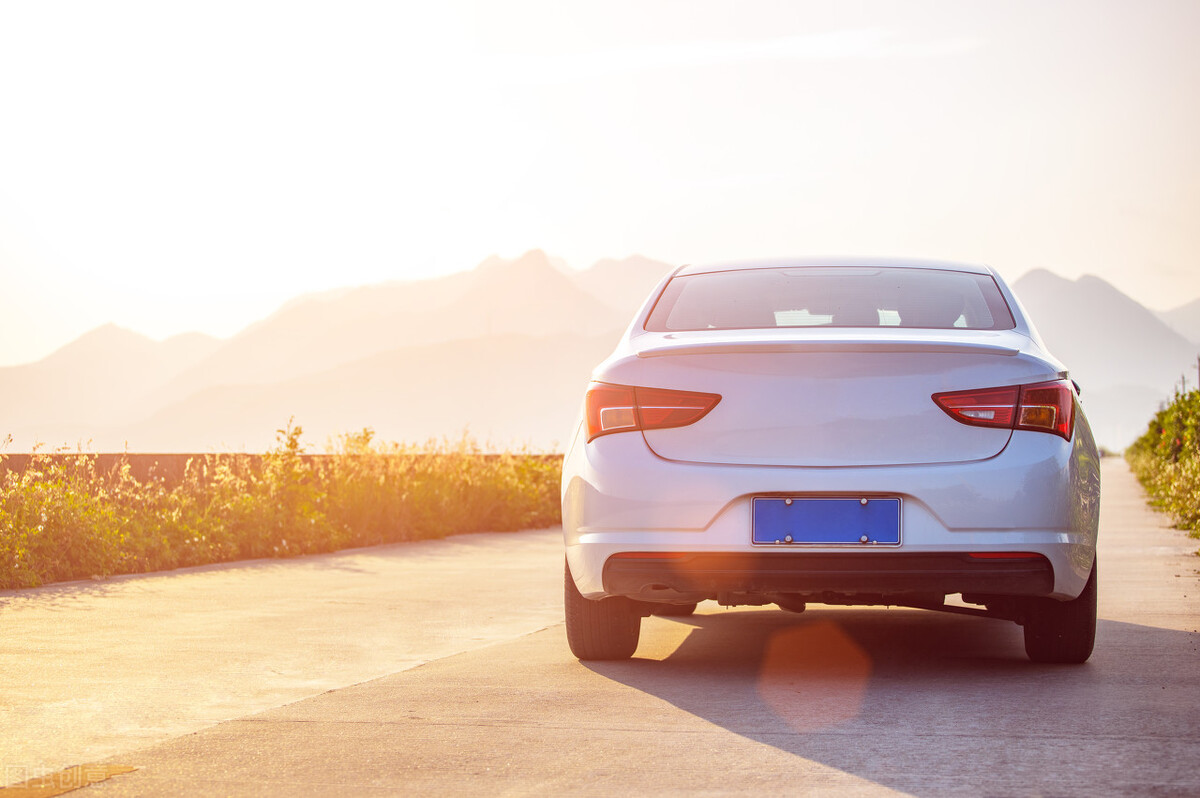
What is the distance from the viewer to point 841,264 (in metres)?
6.26

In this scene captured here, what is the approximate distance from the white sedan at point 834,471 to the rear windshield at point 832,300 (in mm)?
369

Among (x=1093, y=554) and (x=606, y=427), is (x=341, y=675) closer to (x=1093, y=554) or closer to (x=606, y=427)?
(x=606, y=427)

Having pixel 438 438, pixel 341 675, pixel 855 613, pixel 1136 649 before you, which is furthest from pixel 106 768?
pixel 438 438

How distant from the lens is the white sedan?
16.1ft

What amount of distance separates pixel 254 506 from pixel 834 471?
26.9ft

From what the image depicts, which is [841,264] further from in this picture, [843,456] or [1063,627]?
[1063,627]

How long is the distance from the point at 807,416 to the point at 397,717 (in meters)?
1.86

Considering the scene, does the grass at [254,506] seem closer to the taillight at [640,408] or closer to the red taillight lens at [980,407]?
the taillight at [640,408]

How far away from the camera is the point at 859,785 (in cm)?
370

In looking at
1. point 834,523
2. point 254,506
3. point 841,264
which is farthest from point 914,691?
point 254,506

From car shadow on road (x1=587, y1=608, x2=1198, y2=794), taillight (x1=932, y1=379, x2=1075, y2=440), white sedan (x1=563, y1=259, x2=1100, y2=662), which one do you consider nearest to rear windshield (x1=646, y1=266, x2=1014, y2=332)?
white sedan (x1=563, y1=259, x2=1100, y2=662)

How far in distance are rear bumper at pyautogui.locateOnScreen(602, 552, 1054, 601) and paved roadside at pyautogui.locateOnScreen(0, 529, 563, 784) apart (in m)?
1.70

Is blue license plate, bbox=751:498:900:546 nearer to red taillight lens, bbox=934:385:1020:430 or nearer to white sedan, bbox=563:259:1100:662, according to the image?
white sedan, bbox=563:259:1100:662

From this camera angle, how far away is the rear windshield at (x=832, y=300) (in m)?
5.73
